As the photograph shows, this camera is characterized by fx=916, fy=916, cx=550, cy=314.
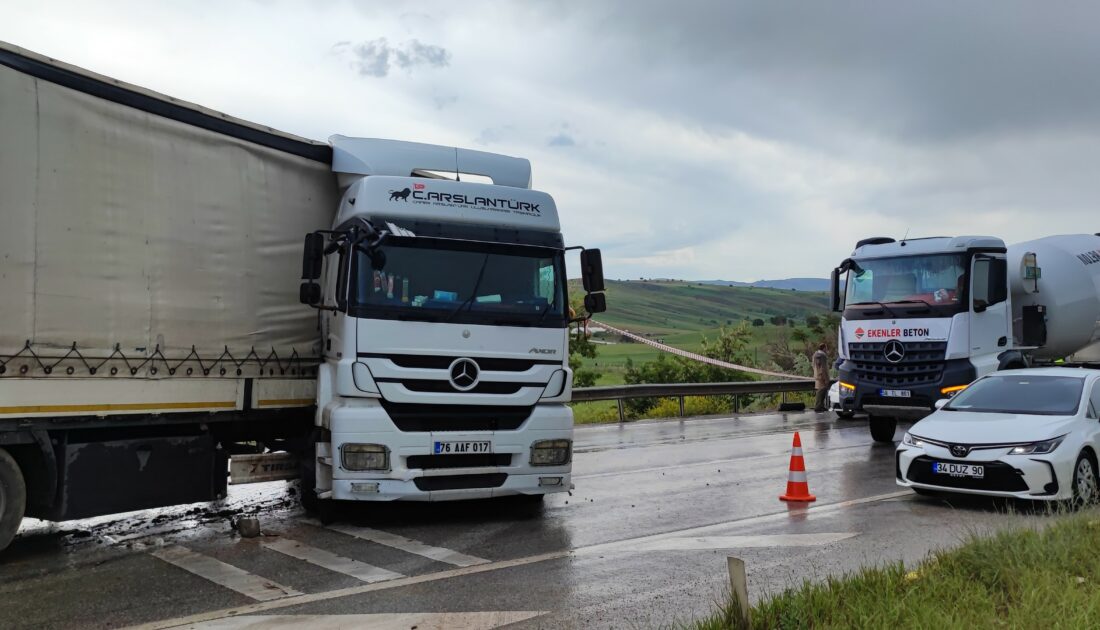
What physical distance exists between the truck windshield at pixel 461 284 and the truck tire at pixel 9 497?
287 cm

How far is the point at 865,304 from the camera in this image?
49.9 feet

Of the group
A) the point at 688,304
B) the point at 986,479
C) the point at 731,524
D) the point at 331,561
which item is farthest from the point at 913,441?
the point at 688,304

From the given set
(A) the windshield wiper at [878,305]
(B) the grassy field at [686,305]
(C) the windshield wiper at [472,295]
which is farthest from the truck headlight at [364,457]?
(B) the grassy field at [686,305]

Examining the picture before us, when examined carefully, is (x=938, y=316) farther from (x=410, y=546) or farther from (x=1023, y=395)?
(x=410, y=546)

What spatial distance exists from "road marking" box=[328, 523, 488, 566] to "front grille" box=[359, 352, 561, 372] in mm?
1512

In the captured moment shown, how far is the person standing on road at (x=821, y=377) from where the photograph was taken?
22.8 metres

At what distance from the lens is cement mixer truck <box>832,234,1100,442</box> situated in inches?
560

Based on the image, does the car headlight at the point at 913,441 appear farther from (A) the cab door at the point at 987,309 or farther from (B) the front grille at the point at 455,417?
(A) the cab door at the point at 987,309

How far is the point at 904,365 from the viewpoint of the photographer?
1455 centimetres

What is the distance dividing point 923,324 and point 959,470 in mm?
5687

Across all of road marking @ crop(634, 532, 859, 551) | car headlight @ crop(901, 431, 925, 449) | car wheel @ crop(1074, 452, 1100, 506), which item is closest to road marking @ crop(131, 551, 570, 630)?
road marking @ crop(634, 532, 859, 551)

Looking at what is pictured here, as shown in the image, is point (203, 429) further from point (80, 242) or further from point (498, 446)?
point (498, 446)

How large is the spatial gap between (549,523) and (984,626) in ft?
14.8

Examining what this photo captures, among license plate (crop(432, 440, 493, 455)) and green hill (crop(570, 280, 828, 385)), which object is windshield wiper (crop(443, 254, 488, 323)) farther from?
green hill (crop(570, 280, 828, 385))
